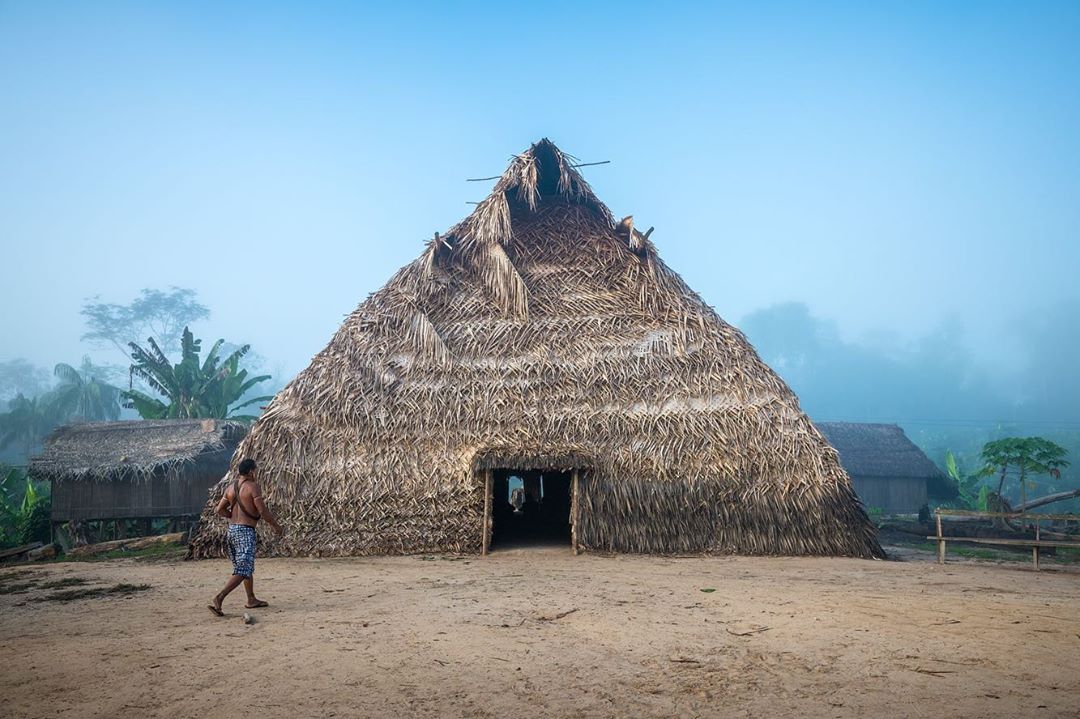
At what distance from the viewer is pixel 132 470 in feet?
50.7

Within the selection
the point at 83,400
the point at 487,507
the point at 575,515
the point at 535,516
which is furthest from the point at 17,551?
the point at 83,400

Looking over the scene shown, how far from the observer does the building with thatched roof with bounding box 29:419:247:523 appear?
15.5 meters

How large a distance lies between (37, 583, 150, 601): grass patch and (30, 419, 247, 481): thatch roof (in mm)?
8035

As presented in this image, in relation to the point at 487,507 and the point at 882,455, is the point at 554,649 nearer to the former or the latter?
the point at 487,507

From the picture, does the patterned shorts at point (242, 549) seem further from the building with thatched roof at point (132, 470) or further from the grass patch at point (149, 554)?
the building with thatched roof at point (132, 470)

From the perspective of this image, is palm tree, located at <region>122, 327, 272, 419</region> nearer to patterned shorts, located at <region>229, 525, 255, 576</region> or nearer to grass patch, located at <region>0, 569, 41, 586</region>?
grass patch, located at <region>0, 569, 41, 586</region>

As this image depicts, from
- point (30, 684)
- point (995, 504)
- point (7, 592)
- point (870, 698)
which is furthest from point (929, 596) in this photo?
point (995, 504)

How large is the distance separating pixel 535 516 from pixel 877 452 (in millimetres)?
13926

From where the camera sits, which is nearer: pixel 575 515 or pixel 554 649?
pixel 554 649

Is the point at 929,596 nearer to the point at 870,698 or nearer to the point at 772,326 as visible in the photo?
the point at 870,698

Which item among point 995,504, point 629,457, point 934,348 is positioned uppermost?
point 934,348

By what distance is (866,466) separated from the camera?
23.1m

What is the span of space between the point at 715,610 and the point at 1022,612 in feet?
9.26

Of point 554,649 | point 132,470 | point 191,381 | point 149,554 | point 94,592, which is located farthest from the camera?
point 191,381
